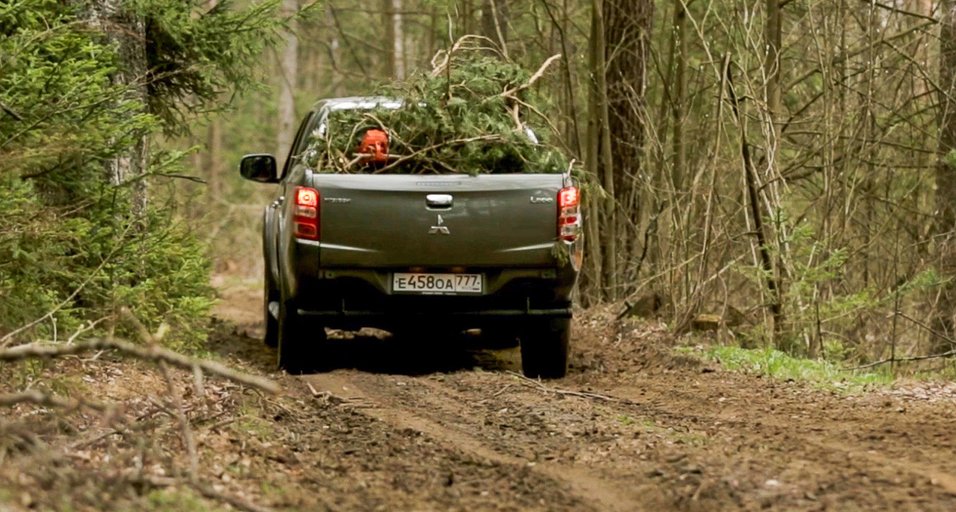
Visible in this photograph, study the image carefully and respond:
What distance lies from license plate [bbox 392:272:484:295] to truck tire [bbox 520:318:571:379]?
64 centimetres

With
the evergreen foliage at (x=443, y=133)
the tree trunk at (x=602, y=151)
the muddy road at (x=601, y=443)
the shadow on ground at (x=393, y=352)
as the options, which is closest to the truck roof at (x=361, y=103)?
the evergreen foliage at (x=443, y=133)

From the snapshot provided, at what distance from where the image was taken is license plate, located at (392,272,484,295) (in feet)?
30.0

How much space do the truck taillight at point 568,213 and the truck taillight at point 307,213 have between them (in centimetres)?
168

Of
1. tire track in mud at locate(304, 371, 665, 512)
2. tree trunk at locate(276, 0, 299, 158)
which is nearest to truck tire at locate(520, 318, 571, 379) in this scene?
tire track in mud at locate(304, 371, 665, 512)

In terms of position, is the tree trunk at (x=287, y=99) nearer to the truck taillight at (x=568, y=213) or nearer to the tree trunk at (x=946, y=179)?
the tree trunk at (x=946, y=179)

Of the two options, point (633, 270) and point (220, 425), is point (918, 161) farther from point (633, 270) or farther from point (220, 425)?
point (220, 425)

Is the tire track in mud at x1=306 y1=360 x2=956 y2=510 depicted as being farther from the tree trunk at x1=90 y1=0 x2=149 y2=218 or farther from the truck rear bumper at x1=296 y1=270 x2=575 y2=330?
the tree trunk at x1=90 y1=0 x2=149 y2=218

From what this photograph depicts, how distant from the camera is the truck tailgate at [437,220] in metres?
8.95

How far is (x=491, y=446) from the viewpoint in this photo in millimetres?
6629

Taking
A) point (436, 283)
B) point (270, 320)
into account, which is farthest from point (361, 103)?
point (270, 320)

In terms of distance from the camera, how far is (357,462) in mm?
6195

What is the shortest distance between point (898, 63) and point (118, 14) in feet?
30.1

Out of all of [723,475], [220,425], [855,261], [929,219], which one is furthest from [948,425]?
[929,219]

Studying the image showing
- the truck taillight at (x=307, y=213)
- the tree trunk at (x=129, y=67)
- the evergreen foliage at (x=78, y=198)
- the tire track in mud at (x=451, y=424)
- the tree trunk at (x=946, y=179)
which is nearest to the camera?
the tire track in mud at (x=451, y=424)
